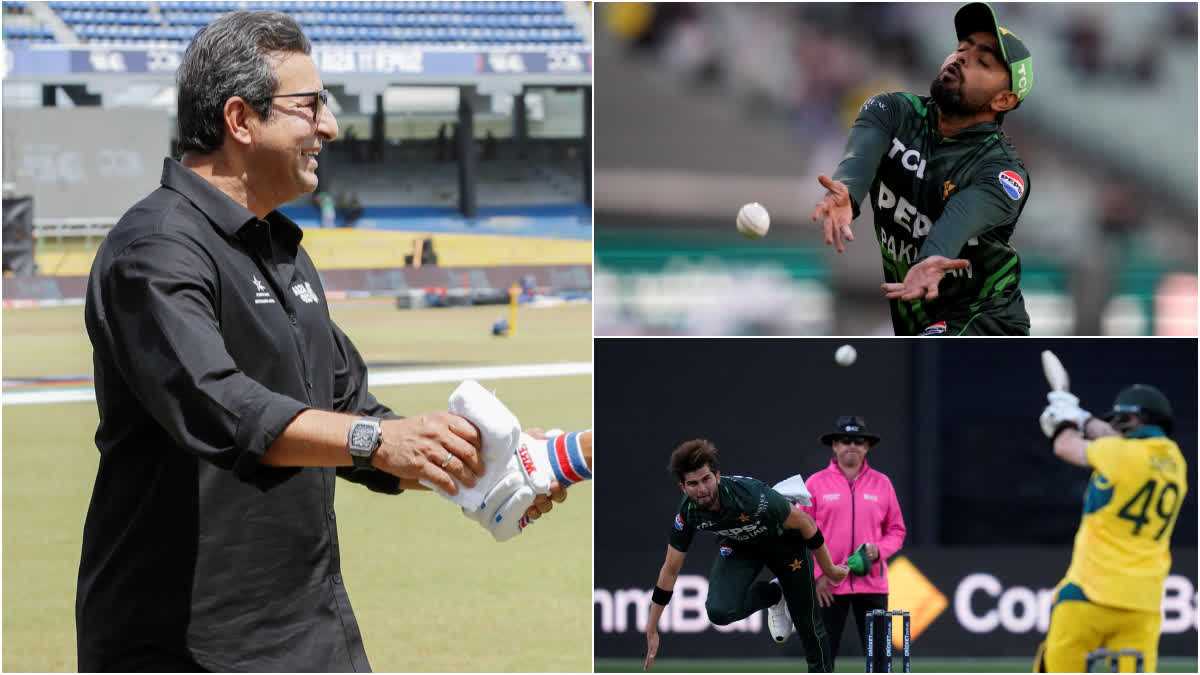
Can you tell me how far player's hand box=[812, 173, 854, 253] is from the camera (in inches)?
130

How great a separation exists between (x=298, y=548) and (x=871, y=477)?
1.82 m

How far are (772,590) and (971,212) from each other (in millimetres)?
1124

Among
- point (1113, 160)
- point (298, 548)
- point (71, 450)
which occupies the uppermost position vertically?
point (1113, 160)

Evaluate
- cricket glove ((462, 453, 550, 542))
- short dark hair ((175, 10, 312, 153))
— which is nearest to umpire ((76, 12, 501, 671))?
short dark hair ((175, 10, 312, 153))

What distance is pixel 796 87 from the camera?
5219 mm

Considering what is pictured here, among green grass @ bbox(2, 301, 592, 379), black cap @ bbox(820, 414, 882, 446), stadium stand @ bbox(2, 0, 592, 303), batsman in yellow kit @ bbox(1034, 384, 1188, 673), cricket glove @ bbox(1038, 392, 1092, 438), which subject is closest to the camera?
cricket glove @ bbox(1038, 392, 1092, 438)

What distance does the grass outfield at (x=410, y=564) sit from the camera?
5.45 meters

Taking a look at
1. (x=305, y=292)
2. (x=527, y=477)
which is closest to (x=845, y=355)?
(x=527, y=477)

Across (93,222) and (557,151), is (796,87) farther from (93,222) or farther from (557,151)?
(557,151)

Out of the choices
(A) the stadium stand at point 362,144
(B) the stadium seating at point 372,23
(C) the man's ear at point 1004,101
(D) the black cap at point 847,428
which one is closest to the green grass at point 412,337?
(A) the stadium stand at point 362,144

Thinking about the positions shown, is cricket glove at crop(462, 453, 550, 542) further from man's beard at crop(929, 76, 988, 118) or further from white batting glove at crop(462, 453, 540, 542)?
man's beard at crop(929, 76, 988, 118)

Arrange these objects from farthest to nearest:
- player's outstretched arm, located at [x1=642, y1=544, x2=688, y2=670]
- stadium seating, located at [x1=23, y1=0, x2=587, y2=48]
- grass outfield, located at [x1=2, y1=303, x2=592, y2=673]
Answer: stadium seating, located at [x1=23, y1=0, x2=587, y2=48], grass outfield, located at [x1=2, y1=303, x2=592, y2=673], player's outstretched arm, located at [x1=642, y1=544, x2=688, y2=670]

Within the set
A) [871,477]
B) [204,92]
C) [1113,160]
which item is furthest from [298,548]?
[1113,160]

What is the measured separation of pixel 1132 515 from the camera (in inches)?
132
